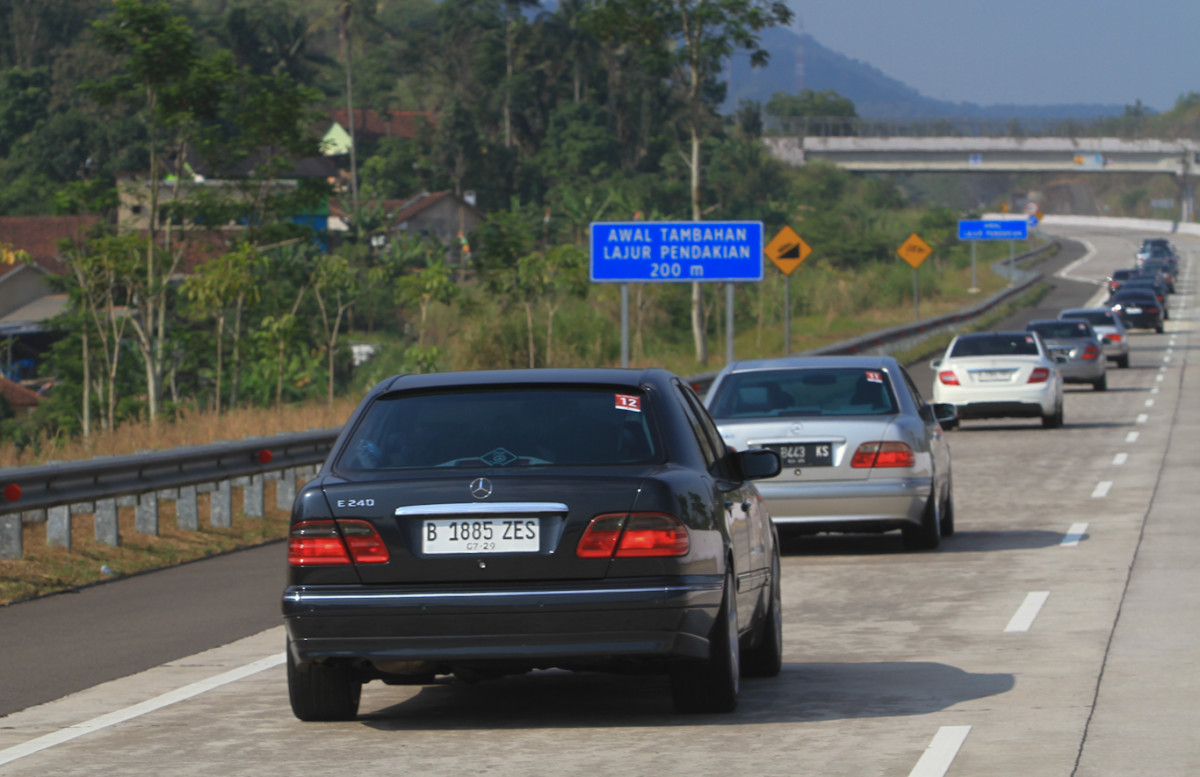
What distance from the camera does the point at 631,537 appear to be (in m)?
6.56

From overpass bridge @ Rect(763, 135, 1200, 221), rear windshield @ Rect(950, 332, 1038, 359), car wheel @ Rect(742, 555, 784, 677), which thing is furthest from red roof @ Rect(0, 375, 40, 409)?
overpass bridge @ Rect(763, 135, 1200, 221)

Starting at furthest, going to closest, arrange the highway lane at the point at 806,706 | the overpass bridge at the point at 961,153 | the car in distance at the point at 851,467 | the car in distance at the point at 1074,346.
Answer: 1. the overpass bridge at the point at 961,153
2. the car in distance at the point at 1074,346
3. the car in distance at the point at 851,467
4. the highway lane at the point at 806,706

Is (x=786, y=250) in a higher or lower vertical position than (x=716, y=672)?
higher

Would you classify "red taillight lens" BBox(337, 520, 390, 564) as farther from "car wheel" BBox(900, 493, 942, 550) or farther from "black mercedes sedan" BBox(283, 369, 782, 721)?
"car wheel" BBox(900, 493, 942, 550)

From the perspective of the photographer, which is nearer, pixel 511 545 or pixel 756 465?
pixel 511 545

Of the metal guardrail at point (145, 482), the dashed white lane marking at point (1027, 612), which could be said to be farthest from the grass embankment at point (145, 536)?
the dashed white lane marking at point (1027, 612)

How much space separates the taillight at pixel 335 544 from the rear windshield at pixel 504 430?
334 millimetres

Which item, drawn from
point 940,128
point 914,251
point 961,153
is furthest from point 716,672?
point 940,128

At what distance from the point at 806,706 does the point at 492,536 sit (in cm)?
175

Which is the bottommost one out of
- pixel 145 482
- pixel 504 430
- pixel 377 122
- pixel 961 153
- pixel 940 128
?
pixel 145 482

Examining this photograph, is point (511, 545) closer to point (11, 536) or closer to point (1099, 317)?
point (11, 536)

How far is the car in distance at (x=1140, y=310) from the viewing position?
59906mm

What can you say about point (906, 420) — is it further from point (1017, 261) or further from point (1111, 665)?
point (1017, 261)

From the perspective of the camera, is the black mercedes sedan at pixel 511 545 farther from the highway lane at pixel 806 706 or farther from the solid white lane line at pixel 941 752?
the solid white lane line at pixel 941 752
